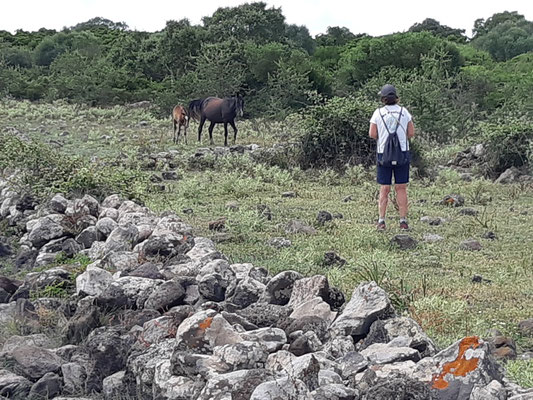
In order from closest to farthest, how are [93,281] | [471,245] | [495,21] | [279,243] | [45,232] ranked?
[93,281], [471,245], [279,243], [45,232], [495,21]

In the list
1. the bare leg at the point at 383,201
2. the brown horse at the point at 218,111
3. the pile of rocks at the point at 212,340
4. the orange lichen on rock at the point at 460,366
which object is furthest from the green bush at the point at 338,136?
the orange lichen on rock at the point at 460,366

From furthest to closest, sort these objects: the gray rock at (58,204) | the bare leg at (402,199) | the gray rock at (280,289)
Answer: the gray rock at (58,204) < the bare leg at (402,199) < the gray rock at (280,289)

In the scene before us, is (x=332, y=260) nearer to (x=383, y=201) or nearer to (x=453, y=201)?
(x=383, y=201)

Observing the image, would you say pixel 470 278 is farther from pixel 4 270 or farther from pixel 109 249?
pixel 4 270

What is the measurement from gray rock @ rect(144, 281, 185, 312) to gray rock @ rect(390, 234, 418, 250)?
98.3 inches

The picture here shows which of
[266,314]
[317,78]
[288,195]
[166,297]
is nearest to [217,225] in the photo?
[288,195]

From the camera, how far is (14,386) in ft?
13.6

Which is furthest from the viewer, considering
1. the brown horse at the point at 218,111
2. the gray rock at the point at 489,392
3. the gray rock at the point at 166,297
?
the brown horse at the point at 218,111

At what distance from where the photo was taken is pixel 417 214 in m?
8.61

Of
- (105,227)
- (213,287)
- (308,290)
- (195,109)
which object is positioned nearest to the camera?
(308,290)

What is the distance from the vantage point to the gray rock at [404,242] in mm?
6773

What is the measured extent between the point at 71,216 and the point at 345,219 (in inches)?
112

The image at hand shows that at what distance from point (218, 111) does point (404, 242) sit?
11845mm

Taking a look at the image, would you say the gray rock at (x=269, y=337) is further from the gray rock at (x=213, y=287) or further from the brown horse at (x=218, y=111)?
the brown horse at (x=218, y=111)
